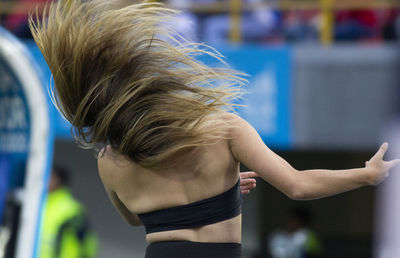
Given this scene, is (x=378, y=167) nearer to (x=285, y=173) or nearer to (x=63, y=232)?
(x=285, y=173)

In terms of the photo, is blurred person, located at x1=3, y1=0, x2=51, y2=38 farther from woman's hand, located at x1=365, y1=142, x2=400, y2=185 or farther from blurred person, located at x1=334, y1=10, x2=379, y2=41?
woman's hand, located at x1=365, y1=142, x2=400, y2=185

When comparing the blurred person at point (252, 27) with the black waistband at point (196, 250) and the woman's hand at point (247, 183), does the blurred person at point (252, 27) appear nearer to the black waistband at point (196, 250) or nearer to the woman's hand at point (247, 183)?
the woman's hand at point (247, 183)

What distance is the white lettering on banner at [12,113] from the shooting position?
188 inches

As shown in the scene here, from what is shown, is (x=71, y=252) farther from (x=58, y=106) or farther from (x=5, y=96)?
(x=58, y=106)

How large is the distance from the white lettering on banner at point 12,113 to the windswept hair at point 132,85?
2.14 metres

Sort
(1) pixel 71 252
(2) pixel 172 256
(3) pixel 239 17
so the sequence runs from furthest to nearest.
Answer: (3) pixel 239 17, (1) pixel 71 252, (2) pixel 172 256

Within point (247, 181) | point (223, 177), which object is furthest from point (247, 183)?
point (223, 177)

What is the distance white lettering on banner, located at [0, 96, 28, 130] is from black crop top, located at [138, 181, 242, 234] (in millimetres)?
2390

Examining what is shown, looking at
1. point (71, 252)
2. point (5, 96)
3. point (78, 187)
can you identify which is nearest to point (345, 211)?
point (78, 187)

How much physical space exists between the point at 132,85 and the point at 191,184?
1.20ft

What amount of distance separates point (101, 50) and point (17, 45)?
2.31 metres

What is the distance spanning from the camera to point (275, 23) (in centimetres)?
849

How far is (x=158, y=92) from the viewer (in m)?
2.57

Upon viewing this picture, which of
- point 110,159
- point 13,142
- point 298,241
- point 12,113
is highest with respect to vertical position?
point 110,159
